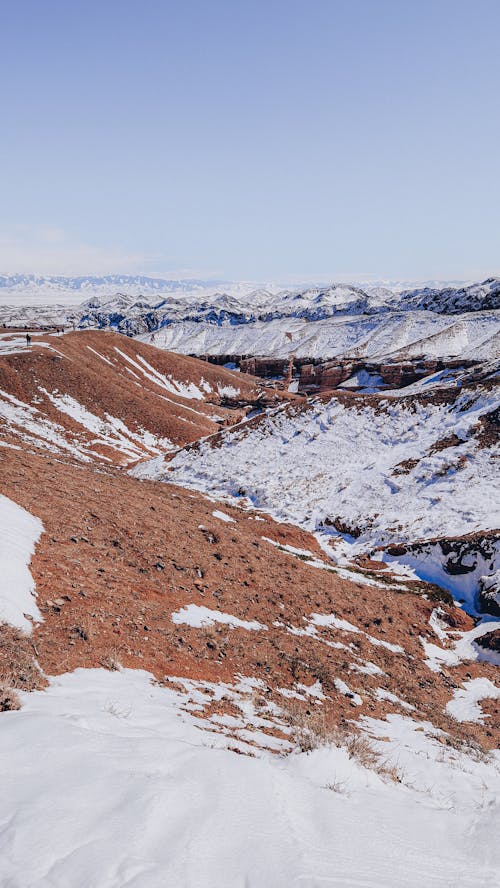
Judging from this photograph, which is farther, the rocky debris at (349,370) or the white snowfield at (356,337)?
Answer: the white snowfield at (356,337)

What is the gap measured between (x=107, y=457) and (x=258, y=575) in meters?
27.1

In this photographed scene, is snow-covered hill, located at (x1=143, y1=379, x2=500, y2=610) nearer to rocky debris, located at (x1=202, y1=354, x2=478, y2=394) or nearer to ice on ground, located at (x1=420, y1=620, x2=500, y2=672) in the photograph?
ice on ground, located at (x1=420, y1=620, x2=500, y2=672)

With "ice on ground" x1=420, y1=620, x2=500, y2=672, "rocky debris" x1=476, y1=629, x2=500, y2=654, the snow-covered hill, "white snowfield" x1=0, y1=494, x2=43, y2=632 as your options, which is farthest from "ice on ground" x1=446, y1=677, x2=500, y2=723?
"white snowfield" x1=0, y1=494, x2=43, y2=632

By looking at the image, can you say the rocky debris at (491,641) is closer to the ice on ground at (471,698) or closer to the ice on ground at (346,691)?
the ice on ground at (471,698)

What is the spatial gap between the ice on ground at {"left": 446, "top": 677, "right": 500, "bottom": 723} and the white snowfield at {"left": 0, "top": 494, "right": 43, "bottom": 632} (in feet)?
32.9

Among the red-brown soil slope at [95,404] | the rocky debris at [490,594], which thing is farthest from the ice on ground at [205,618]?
the red-brown soil slope at [95,404]

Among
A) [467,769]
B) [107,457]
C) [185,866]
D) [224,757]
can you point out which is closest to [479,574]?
[467,769]

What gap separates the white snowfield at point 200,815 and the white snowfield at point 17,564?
222 centimetres

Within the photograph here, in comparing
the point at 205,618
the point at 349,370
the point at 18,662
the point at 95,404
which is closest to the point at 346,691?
the point at 205,618

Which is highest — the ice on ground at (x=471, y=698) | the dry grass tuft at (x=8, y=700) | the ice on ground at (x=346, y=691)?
the dry grass tuft at (x=8, y=700)

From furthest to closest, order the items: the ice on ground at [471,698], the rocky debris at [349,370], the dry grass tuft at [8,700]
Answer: the rocky debris at [349,370]
the ice on ground at [471,698]
the dry grass tuft at [8,700]

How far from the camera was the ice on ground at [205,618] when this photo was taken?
1016 cm

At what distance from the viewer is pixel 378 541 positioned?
23391mm

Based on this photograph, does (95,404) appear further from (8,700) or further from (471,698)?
(8,700)
